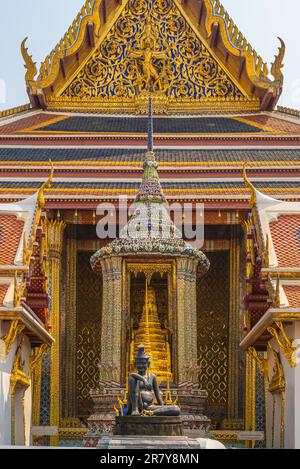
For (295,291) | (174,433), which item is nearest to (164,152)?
(295,291)

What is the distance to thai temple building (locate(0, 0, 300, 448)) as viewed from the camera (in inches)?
417

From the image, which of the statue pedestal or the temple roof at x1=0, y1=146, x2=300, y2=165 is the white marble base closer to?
the statue pedestal

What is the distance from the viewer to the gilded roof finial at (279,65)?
17.3 m

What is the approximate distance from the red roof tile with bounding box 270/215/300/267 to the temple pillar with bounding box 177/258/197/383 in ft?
3.07

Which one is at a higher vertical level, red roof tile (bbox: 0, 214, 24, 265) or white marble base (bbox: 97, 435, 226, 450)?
red roof tile (bbox: 0, 214, 24, 265)

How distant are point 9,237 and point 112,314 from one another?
1.23m

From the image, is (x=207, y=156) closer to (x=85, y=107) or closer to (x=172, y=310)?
(x=85, y=107)

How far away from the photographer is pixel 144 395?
27.9 feet

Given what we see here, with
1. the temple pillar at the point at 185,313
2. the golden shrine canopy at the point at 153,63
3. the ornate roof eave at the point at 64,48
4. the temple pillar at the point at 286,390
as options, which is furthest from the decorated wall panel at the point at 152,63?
the temple pillar at the point at 286,390

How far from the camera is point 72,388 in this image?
1534cm

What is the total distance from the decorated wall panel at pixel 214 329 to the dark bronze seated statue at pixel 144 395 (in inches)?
286

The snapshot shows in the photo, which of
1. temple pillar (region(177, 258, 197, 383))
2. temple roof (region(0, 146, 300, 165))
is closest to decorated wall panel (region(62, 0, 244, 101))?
temple roof (region(0, 146, 300, 165))

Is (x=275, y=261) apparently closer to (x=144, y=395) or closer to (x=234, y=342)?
(x=144, y=395)

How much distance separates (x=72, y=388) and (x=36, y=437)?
63.0 inches
